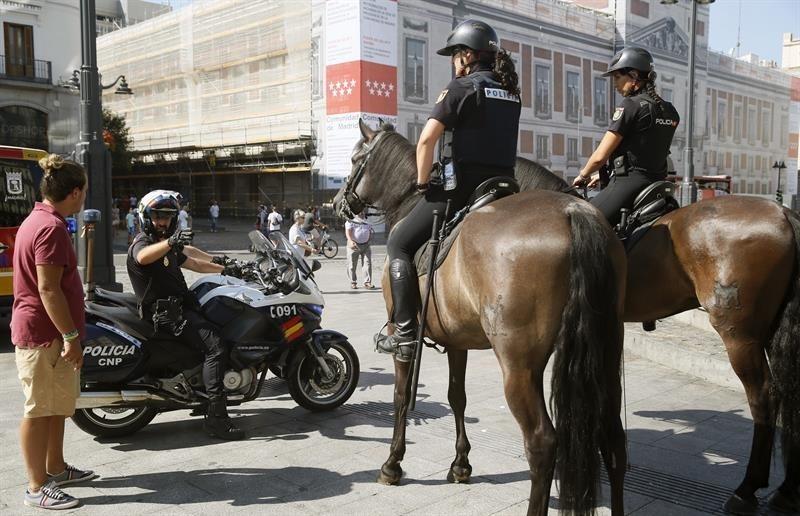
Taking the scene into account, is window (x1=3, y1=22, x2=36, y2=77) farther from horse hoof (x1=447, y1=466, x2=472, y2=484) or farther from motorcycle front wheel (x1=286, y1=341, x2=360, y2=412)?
horse hoof (x1=447, y1=466, x2=472, y2=484)

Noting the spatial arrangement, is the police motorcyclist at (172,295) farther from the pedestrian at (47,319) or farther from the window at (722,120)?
the window at (722,120)

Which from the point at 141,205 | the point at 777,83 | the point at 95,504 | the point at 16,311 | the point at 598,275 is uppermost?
the point at 777,83

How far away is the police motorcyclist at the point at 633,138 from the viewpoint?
4754 millimetres

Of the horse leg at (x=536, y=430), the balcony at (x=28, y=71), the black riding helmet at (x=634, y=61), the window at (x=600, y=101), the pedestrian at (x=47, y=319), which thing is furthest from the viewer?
the window at (x=600, y=101)

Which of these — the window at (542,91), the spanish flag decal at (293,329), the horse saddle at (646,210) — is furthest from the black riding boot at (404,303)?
the window at (542,91)

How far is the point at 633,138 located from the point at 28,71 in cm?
3211

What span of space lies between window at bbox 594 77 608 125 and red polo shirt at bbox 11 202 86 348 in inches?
1863

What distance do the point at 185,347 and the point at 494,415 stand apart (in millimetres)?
2537

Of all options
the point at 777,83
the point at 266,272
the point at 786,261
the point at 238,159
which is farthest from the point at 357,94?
the point at 777,83

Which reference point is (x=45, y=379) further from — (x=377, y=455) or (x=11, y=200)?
(x=11, y=200)

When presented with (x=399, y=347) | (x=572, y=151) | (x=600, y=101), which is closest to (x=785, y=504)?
(x=399, y=347)

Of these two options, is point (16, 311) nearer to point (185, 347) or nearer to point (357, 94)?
point (185, 347)

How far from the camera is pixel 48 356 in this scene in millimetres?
3990

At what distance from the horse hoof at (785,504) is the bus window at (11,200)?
330 inches
